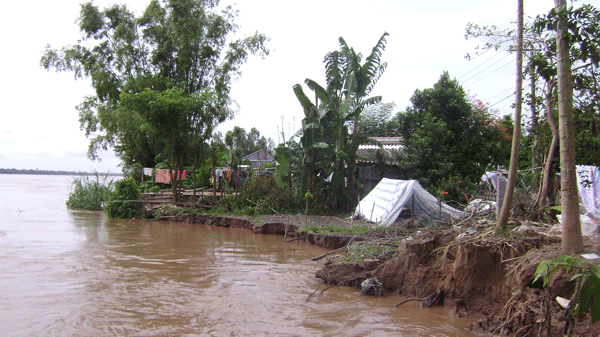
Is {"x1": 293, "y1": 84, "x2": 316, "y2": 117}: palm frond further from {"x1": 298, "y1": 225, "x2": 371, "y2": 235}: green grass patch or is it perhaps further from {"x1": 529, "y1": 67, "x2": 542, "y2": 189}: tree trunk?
{"x1": 529, "y1": 67, "x2": 542, "y2": 189}: tree trunk

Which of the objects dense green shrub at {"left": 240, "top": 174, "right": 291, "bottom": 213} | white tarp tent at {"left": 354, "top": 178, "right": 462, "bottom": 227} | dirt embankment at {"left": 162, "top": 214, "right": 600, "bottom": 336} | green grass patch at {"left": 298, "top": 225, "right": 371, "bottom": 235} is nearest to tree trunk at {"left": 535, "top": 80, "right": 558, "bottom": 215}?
dirt embankment at {"left": 162, "top": 214, "right": 600, "bottom": 336}

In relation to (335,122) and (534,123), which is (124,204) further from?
(534,123)

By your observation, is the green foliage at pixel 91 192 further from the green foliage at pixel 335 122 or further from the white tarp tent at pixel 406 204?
the white tarp tent at pixel 406 204

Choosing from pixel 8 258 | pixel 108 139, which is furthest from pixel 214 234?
pixel 108 139

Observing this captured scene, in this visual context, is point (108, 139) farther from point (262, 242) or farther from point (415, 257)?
point (415, 257)

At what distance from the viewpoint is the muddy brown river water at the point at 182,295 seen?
5617mm

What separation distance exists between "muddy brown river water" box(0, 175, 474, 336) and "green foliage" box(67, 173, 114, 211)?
842 cm

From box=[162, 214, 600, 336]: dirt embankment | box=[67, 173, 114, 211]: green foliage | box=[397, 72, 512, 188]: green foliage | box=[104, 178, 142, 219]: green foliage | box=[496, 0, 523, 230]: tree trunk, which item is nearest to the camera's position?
box=[162, 214, 600, 336]: dirt embankment

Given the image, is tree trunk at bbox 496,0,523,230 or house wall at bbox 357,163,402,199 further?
house wall at bbox 357,163,402,199

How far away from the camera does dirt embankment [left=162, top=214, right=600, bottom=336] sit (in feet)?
15.1

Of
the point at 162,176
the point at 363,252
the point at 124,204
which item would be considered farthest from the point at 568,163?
the point at 162,176

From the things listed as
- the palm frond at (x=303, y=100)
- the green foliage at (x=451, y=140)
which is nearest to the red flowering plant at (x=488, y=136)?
the green foliage at (x=451, y=140)

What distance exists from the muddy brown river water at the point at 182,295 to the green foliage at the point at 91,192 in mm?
8418

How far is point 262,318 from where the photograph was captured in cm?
600
